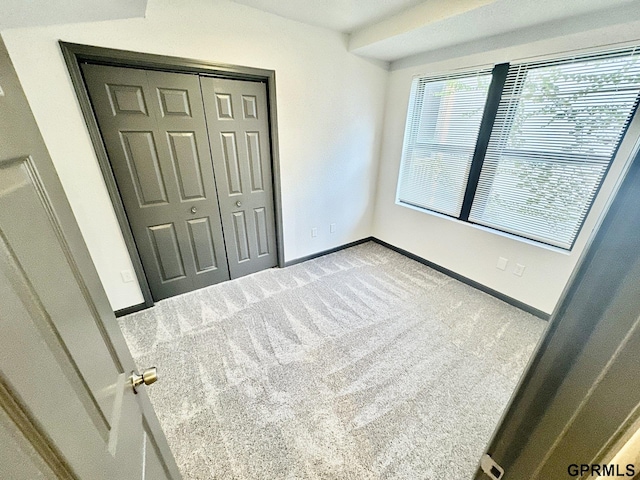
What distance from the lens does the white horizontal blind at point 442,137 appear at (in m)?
2.36

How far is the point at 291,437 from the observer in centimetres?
133

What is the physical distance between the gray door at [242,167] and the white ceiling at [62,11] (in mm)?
604

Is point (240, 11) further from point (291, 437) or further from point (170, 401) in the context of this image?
point (291, 437)

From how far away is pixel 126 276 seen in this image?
2.08m

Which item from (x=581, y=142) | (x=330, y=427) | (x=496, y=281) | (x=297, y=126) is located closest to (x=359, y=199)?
(x=297, y=126)

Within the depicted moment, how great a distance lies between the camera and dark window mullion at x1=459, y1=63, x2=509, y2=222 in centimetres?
211

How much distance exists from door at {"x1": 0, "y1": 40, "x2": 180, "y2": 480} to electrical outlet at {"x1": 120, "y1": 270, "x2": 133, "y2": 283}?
1.82 m

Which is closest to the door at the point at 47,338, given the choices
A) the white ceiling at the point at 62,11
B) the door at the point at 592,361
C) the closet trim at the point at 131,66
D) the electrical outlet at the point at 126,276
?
the door at the point at 592,361

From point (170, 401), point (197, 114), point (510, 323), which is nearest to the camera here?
point (170, 401)

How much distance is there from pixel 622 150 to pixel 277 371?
9.11 feet

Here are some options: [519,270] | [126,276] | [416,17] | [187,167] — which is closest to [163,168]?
[187,167]

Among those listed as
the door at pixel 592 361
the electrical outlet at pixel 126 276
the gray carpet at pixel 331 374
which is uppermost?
the door at pixel 592 361

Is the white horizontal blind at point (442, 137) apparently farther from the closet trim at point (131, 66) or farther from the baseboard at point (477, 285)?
the closet trim at point (131, 66)

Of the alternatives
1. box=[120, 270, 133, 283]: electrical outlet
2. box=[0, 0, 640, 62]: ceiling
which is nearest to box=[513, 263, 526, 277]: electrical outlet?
box=[0, 0, 640, 62]: ceiling
